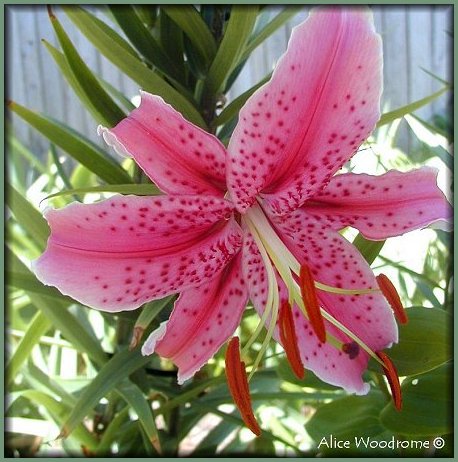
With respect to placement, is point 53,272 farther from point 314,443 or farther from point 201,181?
point 314,443

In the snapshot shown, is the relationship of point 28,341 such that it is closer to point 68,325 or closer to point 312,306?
point 68,325

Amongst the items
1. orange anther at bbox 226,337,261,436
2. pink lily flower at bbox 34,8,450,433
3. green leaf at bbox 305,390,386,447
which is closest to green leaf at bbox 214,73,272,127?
pink lily flower at bbox 34,8,450,433

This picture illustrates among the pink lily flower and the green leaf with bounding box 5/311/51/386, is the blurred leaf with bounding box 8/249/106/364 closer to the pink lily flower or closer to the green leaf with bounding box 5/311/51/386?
the green leaf with bounding box 5/311/51/386

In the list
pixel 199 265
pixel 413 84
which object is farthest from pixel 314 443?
pixel 413 84

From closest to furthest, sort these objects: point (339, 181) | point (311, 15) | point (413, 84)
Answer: point (311, 15), point (339, 181), point (413, 84)

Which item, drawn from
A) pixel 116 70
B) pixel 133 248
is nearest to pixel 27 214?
pixel 133 248
